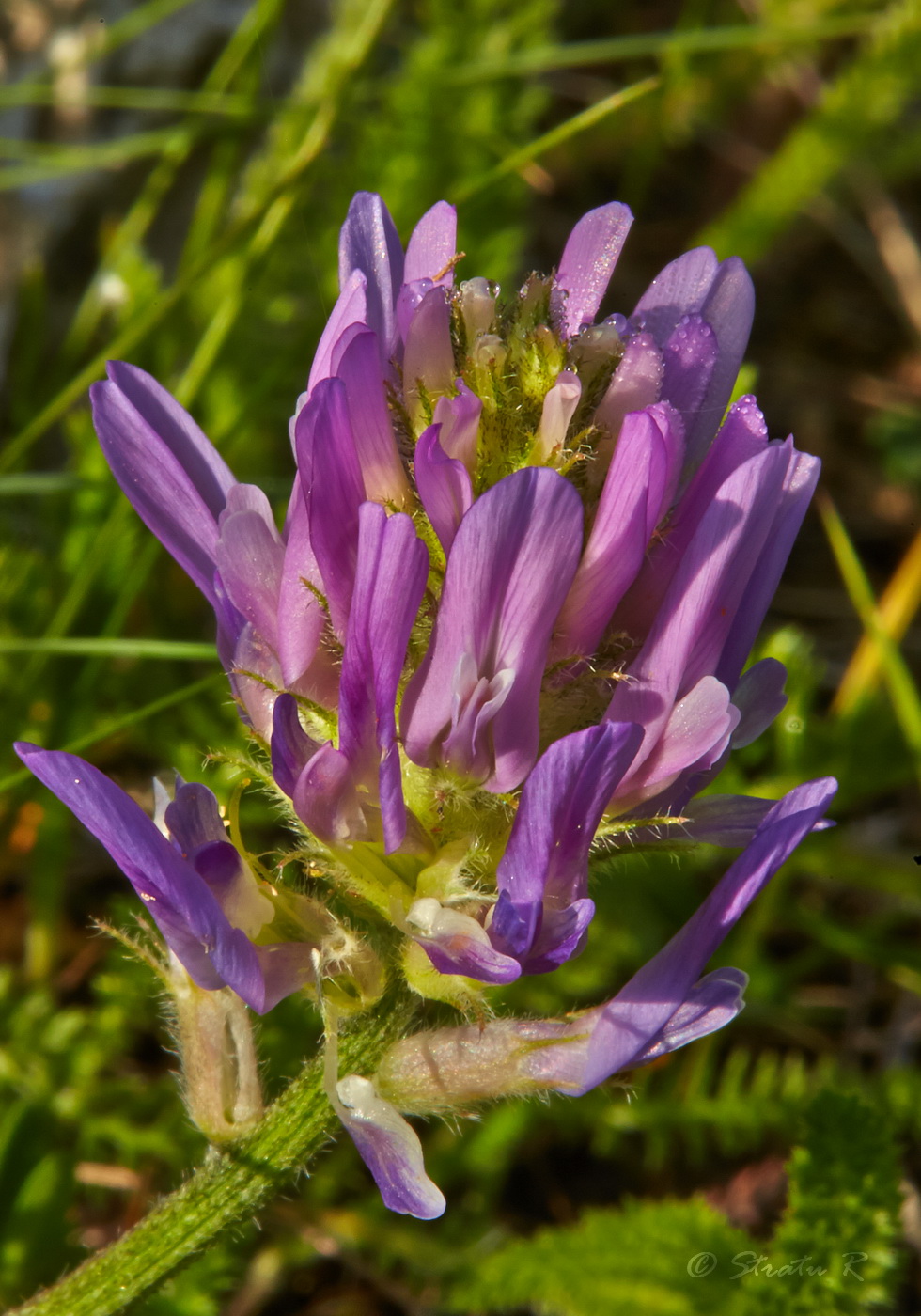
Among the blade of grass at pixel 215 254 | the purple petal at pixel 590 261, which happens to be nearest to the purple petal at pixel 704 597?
the purple petal at pixel 590 261

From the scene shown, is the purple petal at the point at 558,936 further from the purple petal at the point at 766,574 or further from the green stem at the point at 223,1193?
the purple petal at the point at 766,574

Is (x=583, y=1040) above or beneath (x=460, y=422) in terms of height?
beneath

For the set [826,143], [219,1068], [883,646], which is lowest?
[883,646]

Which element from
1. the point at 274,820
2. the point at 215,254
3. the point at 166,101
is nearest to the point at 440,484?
the point at 274,820

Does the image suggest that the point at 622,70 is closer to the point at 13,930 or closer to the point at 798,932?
the point at 798,932

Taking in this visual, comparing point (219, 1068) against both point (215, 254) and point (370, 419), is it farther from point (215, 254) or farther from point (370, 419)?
point (215, 254)

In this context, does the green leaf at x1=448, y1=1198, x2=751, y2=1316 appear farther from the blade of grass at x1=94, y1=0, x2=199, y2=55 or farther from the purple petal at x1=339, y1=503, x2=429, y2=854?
the blade of grass at x1=94, y1=0, x2=199, y2=55

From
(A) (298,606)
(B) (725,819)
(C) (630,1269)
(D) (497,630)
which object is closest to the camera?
(D) (497,630)
